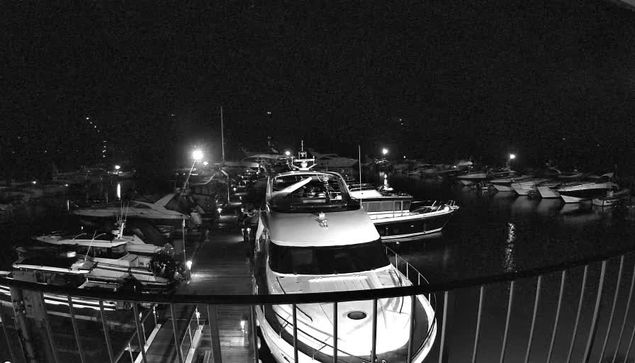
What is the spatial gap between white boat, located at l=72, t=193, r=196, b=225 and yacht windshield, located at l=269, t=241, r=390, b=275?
1120 cm

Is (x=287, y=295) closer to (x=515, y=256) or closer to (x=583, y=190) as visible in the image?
(x=515, y=256)

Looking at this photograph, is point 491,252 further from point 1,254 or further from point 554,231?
point 1,254

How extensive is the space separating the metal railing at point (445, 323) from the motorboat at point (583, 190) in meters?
15.2

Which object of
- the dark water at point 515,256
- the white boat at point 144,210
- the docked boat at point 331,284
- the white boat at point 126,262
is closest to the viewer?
the docked boat at point 331,284

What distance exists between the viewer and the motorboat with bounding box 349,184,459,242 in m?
18.9

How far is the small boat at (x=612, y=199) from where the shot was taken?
2894 centimetres

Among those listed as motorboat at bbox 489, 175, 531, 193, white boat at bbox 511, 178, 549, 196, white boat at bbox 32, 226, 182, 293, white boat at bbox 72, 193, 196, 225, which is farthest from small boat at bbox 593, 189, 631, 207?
white boat at bbox 32, 226, 182, 293

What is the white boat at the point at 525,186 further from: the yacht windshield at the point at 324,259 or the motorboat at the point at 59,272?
the motorboat at the point at 59,272

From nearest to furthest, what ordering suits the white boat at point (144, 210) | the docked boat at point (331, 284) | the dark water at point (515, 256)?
the docked boat at point (331, 284)
the dark water at point (515, 256)
the white boat at point (144, 210)

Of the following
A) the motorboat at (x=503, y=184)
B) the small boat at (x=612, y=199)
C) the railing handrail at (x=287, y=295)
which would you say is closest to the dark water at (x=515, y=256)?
the railing handrail at (x=287, y=295)

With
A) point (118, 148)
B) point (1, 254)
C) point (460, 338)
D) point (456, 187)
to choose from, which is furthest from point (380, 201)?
point (118, 148)

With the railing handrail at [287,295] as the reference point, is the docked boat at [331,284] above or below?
below

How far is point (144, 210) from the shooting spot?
666 inches

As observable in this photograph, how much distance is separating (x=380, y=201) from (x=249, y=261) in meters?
9.95
